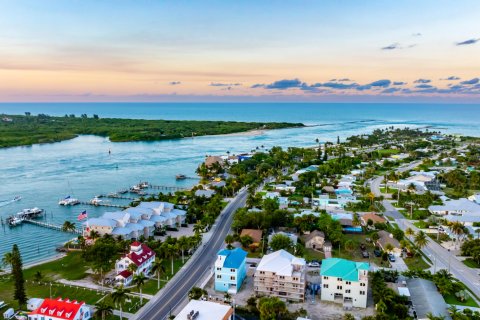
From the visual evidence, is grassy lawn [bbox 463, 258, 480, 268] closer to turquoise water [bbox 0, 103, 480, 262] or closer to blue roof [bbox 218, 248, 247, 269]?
blue roof [bbox 218, 248, 247, 269]

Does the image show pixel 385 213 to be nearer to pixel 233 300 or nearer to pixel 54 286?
pixel 233 300

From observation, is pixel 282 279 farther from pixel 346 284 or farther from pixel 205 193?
pixel 205 193

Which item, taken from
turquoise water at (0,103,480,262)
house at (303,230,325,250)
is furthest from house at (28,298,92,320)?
house at (303,230,325,250)

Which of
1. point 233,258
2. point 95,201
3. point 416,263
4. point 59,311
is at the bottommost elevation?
point 416,263

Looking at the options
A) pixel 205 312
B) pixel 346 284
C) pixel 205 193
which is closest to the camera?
pixel 205 312

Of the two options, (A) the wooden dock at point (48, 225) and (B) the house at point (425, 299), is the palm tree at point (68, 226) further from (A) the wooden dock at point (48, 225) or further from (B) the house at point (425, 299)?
(B) the house at point (425, 299)

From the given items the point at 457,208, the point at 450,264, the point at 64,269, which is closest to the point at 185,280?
the point at 64,269

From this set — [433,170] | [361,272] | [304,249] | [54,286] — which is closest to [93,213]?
[54,286]
